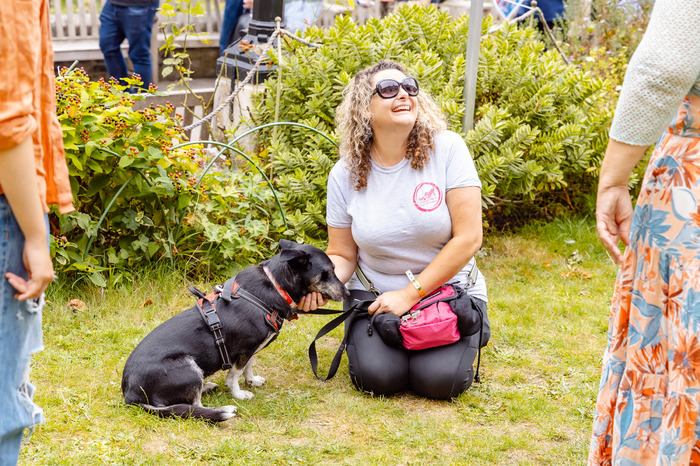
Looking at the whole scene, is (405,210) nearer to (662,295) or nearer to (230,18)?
(662,295)

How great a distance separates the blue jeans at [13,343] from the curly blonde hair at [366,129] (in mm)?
2129

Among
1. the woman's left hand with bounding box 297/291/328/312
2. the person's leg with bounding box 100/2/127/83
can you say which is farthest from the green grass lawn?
the person's leg with bounding box 100/2/127/83

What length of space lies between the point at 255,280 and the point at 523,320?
1.88 m

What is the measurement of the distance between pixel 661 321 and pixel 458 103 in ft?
12.0

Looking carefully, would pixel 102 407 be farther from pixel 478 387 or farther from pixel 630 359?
pixel 630 359

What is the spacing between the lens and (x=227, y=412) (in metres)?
3.15

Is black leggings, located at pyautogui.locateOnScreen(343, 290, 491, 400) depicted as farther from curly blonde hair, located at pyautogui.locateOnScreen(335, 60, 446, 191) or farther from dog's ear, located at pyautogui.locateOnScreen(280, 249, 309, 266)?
curly blonde hair, located at pyautogui.locateOnScreen(335, 60, 446, 191)

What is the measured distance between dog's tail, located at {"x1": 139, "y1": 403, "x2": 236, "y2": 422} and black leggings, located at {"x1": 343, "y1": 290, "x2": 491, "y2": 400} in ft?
2.34

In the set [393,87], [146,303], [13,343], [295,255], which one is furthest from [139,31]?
[13,343]

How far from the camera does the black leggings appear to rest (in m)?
3.44

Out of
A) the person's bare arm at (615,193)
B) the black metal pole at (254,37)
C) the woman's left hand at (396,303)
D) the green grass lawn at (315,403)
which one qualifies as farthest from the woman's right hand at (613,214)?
the black metal pole at (254,37)

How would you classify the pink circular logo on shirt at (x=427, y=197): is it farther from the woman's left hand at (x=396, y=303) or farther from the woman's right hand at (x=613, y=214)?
the woman's right hand at (x=613, y=214)

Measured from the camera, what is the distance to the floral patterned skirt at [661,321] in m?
1.84

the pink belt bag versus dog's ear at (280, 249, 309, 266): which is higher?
dog's ear at (280, 249, 309, 266)
